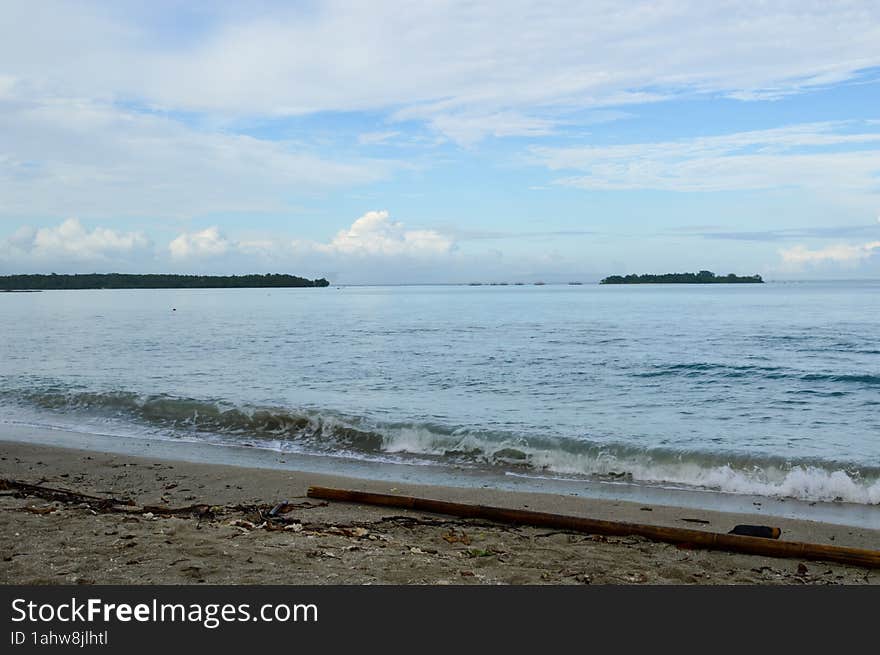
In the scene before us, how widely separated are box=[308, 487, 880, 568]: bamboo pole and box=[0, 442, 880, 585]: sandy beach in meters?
0.11

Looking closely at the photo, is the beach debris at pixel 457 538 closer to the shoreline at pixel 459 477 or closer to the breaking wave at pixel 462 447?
the shoreline at pixel 459 477

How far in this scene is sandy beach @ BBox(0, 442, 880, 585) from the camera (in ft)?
18.2

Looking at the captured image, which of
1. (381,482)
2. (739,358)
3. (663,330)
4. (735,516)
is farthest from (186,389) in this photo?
(663,330)

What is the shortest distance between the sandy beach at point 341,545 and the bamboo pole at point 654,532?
109mm

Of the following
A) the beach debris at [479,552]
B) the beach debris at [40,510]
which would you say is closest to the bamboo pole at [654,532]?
the beach debris at [479,552]

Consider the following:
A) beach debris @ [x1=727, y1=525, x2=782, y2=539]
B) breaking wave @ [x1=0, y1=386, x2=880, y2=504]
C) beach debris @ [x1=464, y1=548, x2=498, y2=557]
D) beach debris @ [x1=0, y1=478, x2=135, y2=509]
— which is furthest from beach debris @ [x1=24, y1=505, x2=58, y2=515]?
beach debris @ [x1=727, y1=525, x2=782, y2=539]

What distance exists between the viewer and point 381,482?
10.9m

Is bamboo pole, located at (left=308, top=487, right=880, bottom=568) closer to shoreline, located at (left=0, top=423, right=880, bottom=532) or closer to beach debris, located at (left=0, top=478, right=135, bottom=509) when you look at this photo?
shoreline, located at (left=0, top=423, right=880, bottom=532)

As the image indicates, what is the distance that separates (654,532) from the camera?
7.09 m
